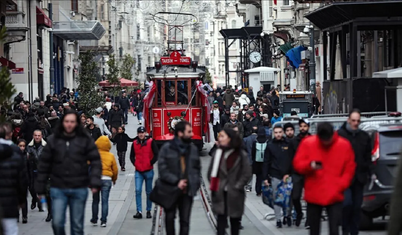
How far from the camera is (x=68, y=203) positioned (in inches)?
438

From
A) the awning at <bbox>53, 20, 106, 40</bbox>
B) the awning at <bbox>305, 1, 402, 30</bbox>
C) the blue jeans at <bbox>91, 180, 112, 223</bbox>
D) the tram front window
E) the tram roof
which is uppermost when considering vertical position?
the awning at <bbox>53, 20, 106, 40</bbox>

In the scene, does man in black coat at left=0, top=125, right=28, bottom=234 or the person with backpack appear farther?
the person with backpack

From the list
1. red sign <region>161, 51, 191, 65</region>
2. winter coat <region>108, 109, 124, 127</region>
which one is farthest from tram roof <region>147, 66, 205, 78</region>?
winter coat <region>108, 109, 124, 127</region>

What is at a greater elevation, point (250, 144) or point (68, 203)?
point (250, 144)

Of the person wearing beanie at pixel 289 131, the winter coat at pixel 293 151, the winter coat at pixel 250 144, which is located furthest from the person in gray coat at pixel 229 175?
the winter coat at pixel 250 144

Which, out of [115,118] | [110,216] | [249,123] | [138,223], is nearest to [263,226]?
[138,223]

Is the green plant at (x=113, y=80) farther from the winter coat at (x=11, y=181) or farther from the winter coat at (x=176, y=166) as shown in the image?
the winter coat at (x=176, y=166)

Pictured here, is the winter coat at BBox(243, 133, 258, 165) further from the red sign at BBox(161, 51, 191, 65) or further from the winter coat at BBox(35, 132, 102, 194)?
the red sign at BBox(161, 51, 191, 65)

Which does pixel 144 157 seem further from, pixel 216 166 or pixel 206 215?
pixel 216 166

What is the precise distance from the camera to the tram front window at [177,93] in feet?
99.2

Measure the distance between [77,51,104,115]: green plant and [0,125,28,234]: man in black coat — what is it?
77.3 ft

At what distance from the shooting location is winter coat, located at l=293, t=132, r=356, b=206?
34.9 feet

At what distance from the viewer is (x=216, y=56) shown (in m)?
137

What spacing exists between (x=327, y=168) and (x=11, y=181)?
12.3 ft
